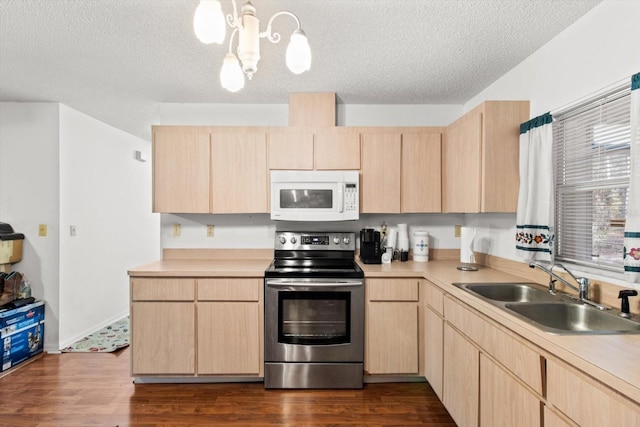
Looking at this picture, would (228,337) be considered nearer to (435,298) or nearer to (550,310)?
(435,298)

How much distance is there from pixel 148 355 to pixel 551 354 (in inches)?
102

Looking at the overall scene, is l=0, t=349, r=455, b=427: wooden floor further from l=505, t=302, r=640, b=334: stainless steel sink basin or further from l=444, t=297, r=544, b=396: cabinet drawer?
l=505, t=302, r=640, b=334: stainless steel sink basin

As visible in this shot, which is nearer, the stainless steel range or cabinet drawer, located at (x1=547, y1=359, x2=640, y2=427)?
cabinet drawer, located at (x1=547, y1=359, x2=640, y2=427)

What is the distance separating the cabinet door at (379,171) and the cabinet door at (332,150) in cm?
13

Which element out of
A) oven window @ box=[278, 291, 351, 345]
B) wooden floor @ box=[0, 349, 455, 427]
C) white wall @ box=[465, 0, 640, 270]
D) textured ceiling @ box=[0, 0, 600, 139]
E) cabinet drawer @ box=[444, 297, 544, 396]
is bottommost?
wooden floor @ box=[0, 349, 455, 427]

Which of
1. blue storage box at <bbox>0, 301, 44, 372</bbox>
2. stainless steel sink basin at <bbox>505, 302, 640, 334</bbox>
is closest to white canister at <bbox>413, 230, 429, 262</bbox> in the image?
stainless steel sink basin at <bbox>505, 302, 640, 334</bbox>

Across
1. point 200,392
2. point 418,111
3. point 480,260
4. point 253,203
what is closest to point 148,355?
point 200,392

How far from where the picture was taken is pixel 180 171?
2.83 metres

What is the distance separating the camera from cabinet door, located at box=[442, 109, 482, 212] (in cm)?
231

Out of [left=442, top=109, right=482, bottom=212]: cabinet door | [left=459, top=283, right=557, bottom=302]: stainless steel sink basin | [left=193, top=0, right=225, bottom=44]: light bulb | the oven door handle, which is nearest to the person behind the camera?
[left=193, top=0, right=225, bottom=44]: light bulb

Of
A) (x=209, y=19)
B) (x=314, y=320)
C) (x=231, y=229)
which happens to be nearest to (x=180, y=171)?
(x=231, y=229)

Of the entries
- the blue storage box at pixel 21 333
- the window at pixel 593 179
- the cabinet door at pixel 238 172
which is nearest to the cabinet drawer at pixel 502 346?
the window at pixel 593 179

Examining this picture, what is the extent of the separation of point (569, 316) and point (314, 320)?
1.61m

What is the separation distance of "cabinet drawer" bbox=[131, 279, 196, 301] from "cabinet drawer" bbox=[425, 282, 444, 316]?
5.84 ft
